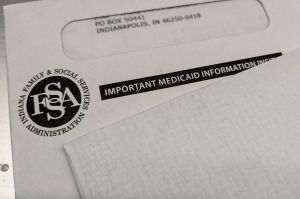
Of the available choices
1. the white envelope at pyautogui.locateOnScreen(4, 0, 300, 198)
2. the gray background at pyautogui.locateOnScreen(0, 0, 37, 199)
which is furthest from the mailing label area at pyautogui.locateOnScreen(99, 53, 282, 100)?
the gray background at pyautogui.locateOnScreen(0, 0, 37, 199)

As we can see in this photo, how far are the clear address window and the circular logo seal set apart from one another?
3cm

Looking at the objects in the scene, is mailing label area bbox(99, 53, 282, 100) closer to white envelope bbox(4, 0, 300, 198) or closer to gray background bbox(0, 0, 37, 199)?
white envelope bbox(4, 0, 300, 198)

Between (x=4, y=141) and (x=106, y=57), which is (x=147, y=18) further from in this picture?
(x=4, y=141)

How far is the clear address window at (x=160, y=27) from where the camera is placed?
0.34 metres

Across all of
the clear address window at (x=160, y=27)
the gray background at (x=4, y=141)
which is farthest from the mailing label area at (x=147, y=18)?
the gray background at (x=4, y=141)

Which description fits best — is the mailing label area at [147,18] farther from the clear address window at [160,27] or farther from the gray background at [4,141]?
the gray background at [4,141]

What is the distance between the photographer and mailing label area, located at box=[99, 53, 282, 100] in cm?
32

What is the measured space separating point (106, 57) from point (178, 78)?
71 mm

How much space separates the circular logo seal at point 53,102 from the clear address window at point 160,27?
3cm

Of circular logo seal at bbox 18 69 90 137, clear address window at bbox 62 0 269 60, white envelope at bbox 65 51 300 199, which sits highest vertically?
clear address window at bbox 62 0 269 60

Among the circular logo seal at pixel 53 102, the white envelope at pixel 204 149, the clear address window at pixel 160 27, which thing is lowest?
the white envelope at pixel 204 149

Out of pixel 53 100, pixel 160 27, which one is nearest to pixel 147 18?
pixel 160 27

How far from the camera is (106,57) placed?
0.33 m

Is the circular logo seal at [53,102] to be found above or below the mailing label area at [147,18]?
below
